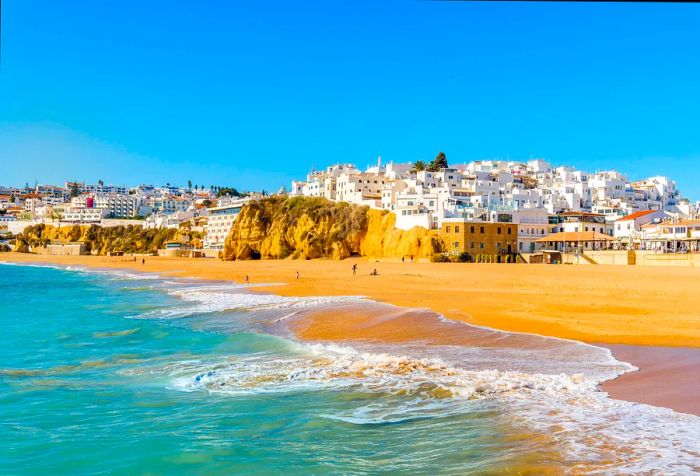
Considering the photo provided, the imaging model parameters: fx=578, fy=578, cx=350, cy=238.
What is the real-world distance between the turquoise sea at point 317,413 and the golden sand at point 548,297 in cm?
259

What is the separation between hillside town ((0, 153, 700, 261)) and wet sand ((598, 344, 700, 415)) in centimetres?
4227

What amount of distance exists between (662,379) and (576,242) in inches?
1809

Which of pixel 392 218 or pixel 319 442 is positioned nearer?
pixel 319 442

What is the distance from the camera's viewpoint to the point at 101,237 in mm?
117500

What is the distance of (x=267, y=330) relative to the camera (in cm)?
1834

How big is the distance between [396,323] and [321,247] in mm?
48885

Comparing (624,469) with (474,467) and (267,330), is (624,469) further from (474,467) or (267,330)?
(267,330)

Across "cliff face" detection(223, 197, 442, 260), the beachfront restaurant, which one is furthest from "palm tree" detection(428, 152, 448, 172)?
the beachfront restaurant

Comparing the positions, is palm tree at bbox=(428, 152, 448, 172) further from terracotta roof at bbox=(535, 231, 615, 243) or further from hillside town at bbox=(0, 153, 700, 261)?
terracotta roof at bbox=(535, 231, 615, 243)

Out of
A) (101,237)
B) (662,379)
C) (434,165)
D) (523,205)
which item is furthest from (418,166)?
(662,379)

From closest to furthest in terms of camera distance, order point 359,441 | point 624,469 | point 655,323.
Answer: point 624,469 → point 359,441 → point 655,323

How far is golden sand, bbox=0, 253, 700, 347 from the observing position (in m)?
15.7

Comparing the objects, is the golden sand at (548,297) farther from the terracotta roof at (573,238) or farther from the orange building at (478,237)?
the terracotta roof at (573,238)

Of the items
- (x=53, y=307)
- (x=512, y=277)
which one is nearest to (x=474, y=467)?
(x=53, y=307)
